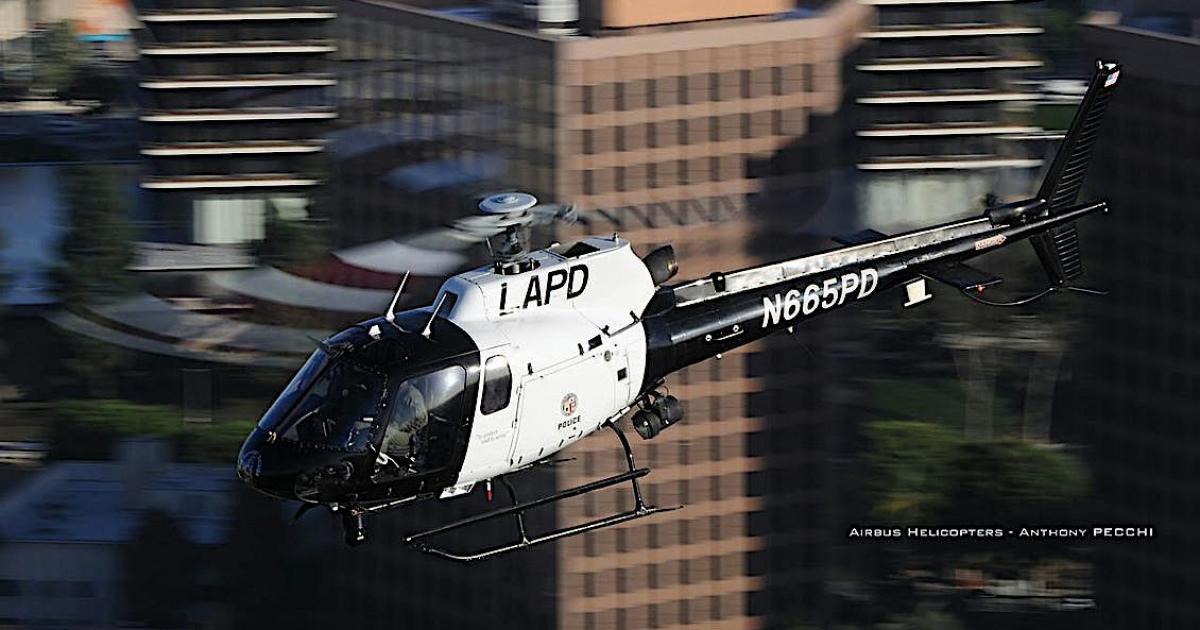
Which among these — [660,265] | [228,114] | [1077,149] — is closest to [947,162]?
[228,114]

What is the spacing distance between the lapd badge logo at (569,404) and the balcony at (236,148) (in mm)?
68588

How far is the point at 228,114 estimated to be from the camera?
105m

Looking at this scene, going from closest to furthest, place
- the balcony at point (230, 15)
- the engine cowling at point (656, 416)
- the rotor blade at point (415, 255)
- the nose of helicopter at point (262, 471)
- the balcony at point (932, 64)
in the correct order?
the nose of helicopter at point (262, 471) → the engine cowling at point (656, 416) → the rotor blade at point (415, 255) → the balcony at point (932, 64) → the balcony at point (230, 15)

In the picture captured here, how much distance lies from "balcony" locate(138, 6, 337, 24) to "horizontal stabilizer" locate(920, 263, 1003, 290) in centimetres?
6039

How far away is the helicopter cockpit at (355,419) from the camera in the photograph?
113 ft

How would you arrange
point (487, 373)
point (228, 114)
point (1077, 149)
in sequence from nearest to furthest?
point (487, 373)
point (1077, 149)
point (228, 114)

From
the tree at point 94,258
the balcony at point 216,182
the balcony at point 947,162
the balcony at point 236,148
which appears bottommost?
the tree at point 94,258

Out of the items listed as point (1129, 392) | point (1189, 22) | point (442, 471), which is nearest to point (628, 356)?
point (442, 471)

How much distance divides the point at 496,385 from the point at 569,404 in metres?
A: 1.59

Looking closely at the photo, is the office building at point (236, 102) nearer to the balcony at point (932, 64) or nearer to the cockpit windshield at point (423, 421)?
the balcony at point (932, 64)

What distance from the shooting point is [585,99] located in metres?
80.1

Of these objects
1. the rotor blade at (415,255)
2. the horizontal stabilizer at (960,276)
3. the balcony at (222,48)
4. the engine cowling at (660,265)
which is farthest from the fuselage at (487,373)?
the balcony at (222,48)

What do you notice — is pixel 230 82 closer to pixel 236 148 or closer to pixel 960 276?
pixel 236 148

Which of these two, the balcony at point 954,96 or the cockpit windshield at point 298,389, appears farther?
the balcony at point 954,96
